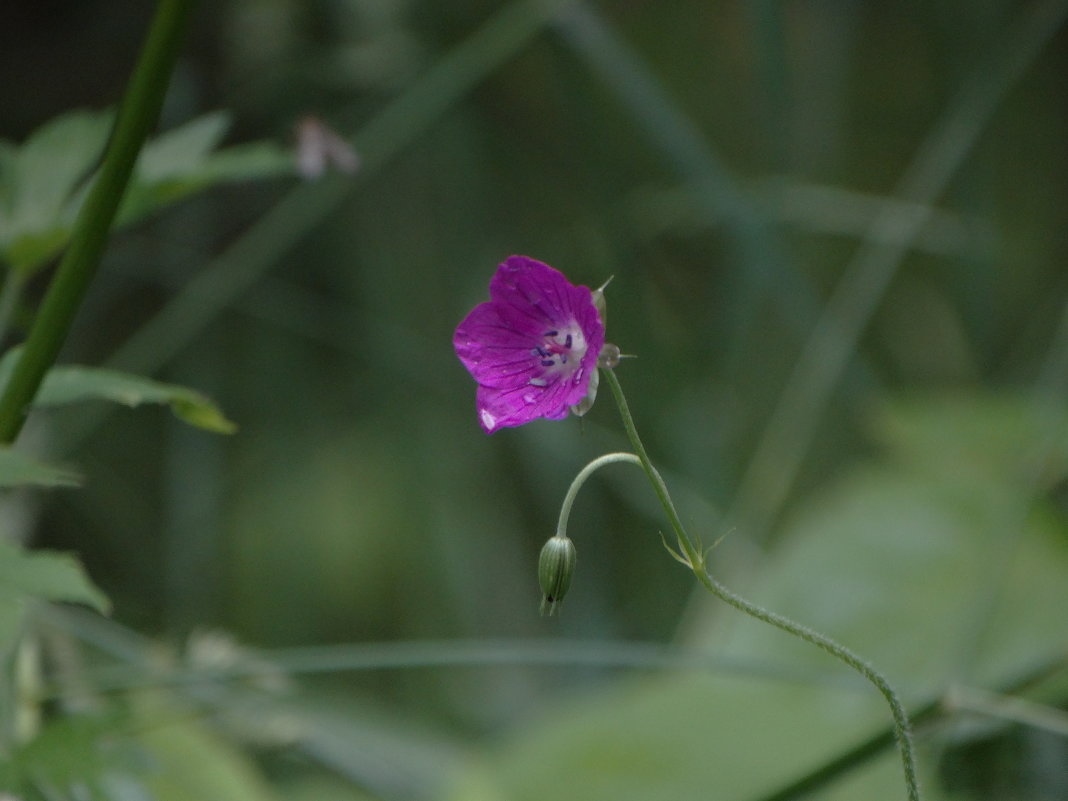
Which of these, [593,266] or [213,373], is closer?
[593,266]

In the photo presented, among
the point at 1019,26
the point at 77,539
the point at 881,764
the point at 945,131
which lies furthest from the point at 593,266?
the point at 77,539

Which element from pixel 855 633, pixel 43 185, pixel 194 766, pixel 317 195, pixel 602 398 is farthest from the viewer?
pixel 602 398

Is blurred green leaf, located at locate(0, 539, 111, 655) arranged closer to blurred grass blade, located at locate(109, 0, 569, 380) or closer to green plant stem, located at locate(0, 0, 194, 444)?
green plant stem, located at locate(0, 0, 194, 444)

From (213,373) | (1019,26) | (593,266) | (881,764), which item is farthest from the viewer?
(213,373)

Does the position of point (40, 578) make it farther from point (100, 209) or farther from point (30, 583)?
point (100, 209)

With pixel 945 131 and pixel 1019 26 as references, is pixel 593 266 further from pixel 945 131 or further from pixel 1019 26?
pixel 1019 26

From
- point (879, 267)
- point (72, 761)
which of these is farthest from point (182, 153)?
point (879, 267)

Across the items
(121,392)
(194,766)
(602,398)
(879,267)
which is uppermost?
(879,267)
